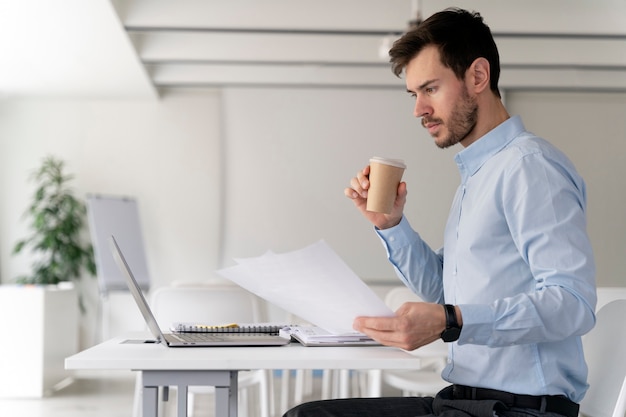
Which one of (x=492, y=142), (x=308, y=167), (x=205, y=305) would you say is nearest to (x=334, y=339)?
(x=492, y=142)

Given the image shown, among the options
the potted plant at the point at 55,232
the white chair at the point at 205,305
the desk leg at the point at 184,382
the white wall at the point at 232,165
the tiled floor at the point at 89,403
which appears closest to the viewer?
the desk leg at the point at 184,382

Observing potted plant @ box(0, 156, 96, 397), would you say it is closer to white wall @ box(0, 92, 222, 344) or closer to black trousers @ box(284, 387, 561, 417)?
white wall @ box(0, 92, 222, 344)

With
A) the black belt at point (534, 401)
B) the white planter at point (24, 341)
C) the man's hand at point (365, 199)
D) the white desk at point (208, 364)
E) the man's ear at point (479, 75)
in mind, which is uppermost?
the man's ear at point (479, 75)

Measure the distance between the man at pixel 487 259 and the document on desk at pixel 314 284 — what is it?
0.06 m

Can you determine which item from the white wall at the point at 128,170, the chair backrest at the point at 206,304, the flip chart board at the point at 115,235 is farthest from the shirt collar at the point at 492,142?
the white wall at the point at 128,170

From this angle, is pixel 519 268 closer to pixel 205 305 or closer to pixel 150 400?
pixel 150 400

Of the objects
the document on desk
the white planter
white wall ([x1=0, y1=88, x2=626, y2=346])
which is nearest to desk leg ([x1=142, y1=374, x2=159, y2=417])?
the document on desk

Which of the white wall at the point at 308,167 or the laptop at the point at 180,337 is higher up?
the white wall at the point at 308,167

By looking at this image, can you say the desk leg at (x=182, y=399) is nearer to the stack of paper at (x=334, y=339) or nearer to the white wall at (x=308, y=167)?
the stack of paper at (x=334, y=339)

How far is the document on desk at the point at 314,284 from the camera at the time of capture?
1430mm

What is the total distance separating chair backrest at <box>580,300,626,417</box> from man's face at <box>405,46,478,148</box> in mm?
559

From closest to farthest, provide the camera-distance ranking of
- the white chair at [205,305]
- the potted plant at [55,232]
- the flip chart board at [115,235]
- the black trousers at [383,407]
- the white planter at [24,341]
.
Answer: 1. the black trousers at [383,407]
2. the white chair at [205,305]
3. the white planter at [24,341]
4. the flip chart board at [115,235]
5. the potted plant at [55,232]

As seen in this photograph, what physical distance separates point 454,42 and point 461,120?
16cm

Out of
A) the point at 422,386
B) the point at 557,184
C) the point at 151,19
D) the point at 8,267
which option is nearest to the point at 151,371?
the point at 557,184
